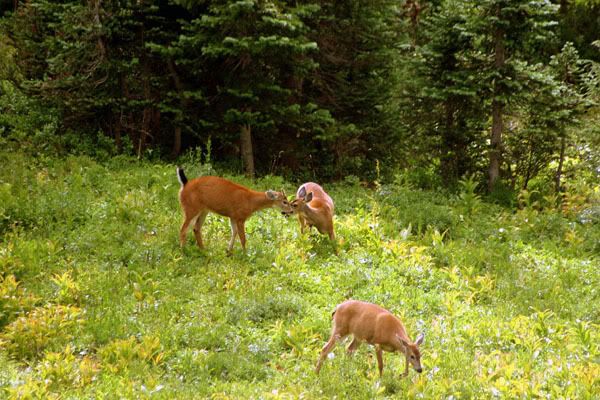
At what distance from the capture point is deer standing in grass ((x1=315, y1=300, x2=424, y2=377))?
5973 mm

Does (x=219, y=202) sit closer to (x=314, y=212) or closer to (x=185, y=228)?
(x=185, y=228)

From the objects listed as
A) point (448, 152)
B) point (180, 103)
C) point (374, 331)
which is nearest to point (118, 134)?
point (180, 103)

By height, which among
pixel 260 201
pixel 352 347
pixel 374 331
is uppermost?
pixel 260 201

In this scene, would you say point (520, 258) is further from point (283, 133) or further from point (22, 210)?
point (22, 210)

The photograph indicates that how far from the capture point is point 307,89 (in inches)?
637

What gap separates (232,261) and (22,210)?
3.68 m

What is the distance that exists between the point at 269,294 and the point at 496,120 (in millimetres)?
8294

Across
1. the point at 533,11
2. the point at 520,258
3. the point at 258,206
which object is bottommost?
the point at 520,258

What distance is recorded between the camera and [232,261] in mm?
9148

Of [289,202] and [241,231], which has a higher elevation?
[289,202]

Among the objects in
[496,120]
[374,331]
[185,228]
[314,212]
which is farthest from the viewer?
[496,120]

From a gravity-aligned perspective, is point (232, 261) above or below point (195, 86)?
below

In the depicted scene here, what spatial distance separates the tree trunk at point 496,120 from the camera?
13.8m

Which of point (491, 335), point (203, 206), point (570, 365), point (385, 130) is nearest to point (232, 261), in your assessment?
point (203, 206)
